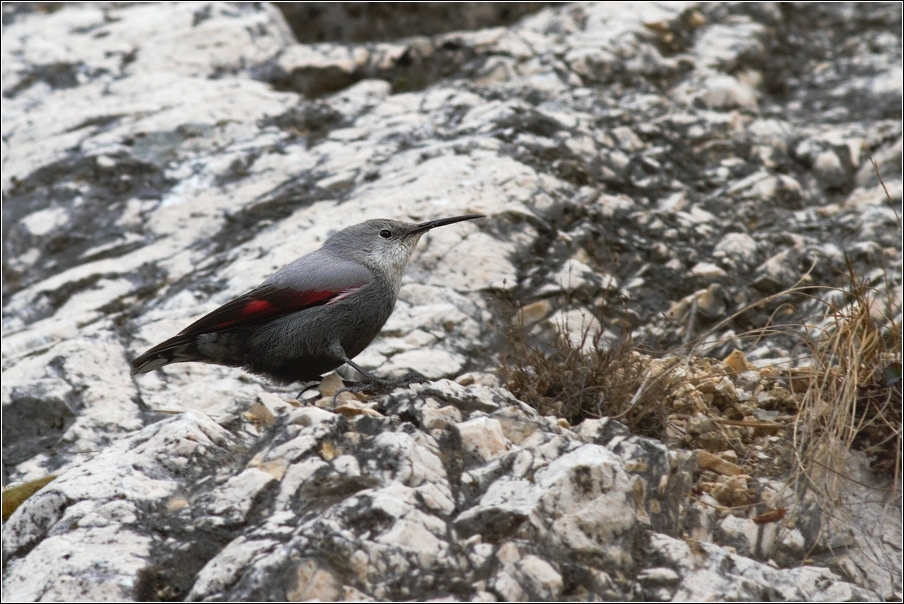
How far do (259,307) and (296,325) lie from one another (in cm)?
18

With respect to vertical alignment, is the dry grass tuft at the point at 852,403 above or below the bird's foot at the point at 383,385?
above

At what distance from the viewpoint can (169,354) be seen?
4.02 metres

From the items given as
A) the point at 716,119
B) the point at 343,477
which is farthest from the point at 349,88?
the point at 343,477

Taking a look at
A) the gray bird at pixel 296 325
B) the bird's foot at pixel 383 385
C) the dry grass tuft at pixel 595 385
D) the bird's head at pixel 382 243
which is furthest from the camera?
the bird's head at pixel 382 243

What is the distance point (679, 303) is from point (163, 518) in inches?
121

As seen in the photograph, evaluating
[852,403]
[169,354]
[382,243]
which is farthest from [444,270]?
[852,403]

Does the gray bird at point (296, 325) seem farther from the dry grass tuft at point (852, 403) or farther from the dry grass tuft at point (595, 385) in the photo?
the dry grass tuft at point (852, 403)

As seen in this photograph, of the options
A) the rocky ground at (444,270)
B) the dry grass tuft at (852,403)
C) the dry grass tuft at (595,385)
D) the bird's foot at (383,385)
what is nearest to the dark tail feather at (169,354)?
the rocky ground at (444,270)

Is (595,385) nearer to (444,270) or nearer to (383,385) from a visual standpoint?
(383,385)

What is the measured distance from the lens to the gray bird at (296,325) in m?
3.87

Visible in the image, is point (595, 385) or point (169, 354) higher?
point (595, 385)

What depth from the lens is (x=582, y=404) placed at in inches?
139

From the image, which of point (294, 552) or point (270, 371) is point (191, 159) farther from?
point (294, 552)

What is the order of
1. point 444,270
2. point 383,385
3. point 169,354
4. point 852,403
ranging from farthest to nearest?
point 444,270, point 169,354, point 383,385, point 852,403
